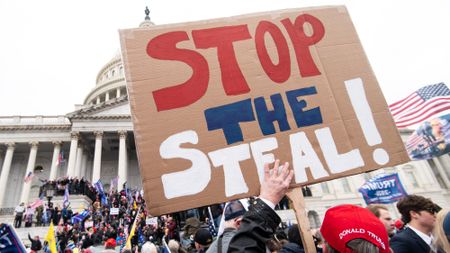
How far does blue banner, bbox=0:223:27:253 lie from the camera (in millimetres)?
2186

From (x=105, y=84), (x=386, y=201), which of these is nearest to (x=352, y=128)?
(x=386, y=201)

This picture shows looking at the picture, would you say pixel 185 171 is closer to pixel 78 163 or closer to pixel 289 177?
pixel 289 177

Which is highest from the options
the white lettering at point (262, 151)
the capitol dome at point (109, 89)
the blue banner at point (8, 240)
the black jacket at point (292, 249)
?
the capitol dome at point (109, 89)

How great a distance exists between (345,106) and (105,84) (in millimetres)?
60351

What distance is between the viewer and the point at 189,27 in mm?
2936

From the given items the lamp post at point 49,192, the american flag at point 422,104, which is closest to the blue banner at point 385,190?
the american flag at point 422,104

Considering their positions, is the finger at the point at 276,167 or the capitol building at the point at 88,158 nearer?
the finger at the point at 276,167

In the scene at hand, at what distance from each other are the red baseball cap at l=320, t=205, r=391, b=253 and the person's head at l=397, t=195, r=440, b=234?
2116 millimetres

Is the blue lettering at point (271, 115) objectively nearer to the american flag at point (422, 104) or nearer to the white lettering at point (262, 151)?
the white lettering at point (262, 151)

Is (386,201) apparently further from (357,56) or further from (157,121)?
(157,121)

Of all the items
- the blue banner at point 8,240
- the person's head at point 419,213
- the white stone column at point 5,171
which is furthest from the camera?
the white stone column at point 5,171

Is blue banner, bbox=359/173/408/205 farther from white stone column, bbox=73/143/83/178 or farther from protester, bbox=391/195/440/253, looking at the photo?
white stone column, bbox=73/143/83/178

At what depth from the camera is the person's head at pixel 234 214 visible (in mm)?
3070

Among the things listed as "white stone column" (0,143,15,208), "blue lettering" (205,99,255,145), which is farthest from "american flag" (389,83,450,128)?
"white stone column" (0,143,15,208)
